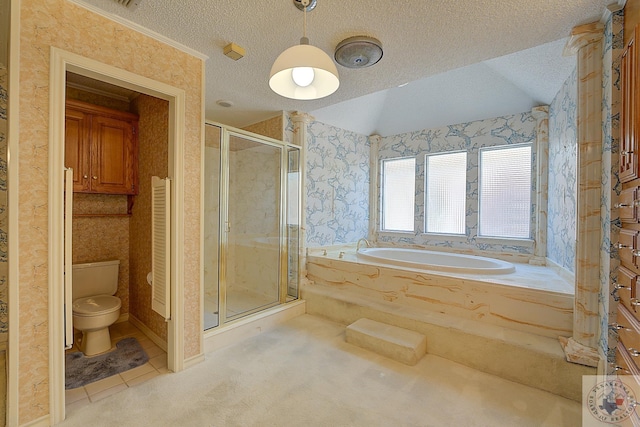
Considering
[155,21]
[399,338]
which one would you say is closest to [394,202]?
[399,338]

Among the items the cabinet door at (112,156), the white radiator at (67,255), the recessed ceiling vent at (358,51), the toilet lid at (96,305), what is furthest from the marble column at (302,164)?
the white radiator at (67,255)

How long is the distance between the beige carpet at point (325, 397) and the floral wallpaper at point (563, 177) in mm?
1388

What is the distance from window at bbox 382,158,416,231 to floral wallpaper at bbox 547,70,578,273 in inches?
65.7

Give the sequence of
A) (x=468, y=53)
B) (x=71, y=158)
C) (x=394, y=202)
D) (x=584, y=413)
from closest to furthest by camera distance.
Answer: (x=584, y=413), (x=468, y=53), (x=71, y=158), (x=394, y=202)

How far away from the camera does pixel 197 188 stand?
225cm

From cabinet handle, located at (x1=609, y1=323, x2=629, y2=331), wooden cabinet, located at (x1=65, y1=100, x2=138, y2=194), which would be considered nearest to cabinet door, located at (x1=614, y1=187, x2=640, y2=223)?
cabinet handle, located at (x1=609, y1=323, x2=629, y2=331)

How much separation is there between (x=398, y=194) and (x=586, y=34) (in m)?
2.94

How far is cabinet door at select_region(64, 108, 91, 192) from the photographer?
8.23 ft

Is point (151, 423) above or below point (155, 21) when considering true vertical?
below

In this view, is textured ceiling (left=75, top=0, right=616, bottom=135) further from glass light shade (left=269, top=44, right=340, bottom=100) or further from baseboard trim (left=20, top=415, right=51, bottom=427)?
baseboard trim (left=20, top=415, right=51, bottom=427)

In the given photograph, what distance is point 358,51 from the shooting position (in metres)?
2.00

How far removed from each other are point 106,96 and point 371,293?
11.4ft

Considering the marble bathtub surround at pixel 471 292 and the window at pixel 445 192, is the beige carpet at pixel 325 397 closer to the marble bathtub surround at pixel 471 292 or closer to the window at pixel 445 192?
the marble bathtub surround at pixel 471 292

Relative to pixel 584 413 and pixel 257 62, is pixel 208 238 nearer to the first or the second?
pixel 257 62
